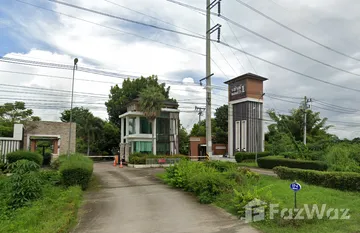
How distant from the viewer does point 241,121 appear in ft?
148

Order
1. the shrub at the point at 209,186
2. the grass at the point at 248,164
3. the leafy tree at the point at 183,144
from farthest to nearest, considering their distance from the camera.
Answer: the leafy tree at the point at 183,144 < the grass at the point at 248,164 < the shrub at the point at 209,186

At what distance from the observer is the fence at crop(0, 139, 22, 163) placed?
21.5m

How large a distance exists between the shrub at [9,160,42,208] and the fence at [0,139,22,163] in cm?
1028

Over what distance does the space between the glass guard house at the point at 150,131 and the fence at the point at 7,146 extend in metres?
14.8

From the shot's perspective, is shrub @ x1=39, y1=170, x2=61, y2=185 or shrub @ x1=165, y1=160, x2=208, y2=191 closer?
shrub @ x1=165, y1=160, x2=208, y2=191

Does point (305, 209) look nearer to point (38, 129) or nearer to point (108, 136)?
point (38, 129)

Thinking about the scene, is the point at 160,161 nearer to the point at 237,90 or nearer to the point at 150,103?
the point at 150,103

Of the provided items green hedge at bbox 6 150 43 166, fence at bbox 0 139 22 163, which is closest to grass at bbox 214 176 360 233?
green hedge at bbox 6 150 43 166

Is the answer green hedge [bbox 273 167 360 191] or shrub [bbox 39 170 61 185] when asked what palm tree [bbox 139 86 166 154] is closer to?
shrub [bbox 39 170 61 185]

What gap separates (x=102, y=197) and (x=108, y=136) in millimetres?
36030

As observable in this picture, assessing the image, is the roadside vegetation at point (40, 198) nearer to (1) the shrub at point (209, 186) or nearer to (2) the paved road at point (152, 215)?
(2) the paved road at point (152, 215)

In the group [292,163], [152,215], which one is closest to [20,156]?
[152,215]

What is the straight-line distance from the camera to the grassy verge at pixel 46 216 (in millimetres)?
7859

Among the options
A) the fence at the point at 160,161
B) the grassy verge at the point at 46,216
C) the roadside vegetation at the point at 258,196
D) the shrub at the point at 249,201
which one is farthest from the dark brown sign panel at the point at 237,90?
the shrub at the point at 249,201
